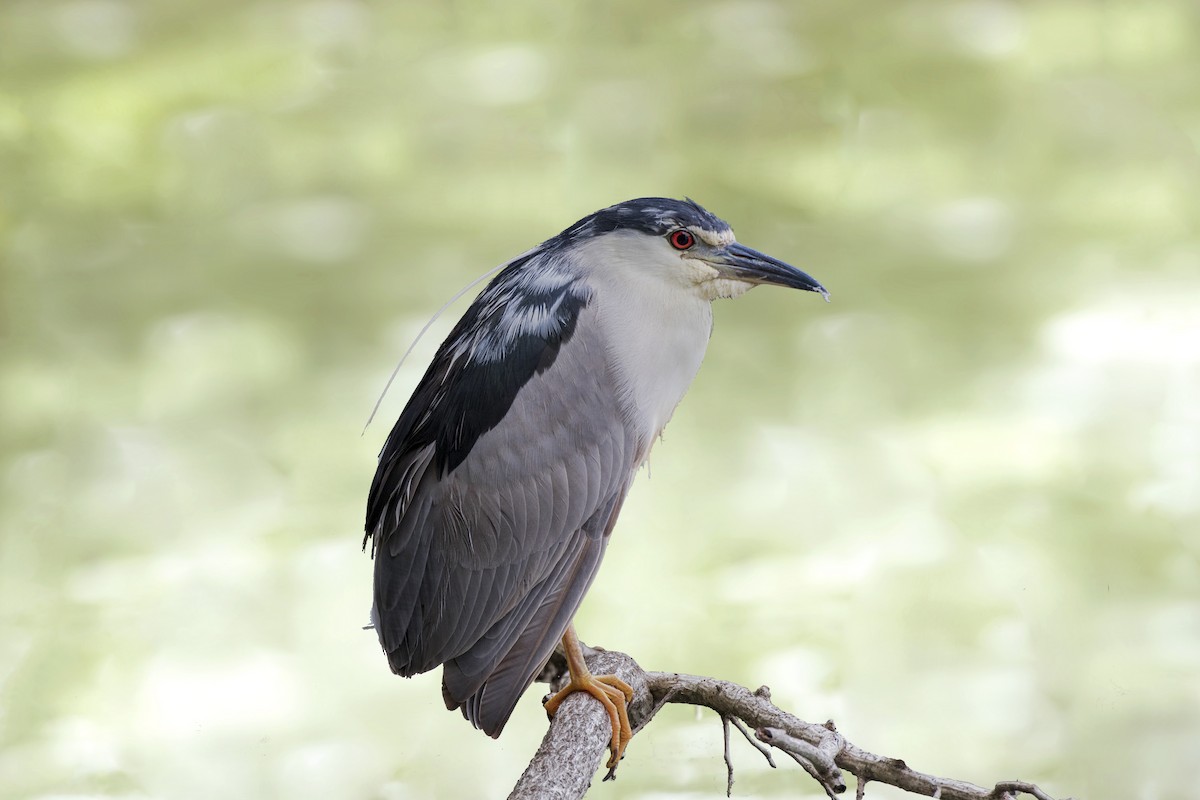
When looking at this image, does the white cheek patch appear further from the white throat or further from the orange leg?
A: the orange leg

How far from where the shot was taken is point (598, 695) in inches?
83.5

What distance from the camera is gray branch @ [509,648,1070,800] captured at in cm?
187

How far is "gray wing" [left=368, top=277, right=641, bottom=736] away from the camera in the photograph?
1916mm

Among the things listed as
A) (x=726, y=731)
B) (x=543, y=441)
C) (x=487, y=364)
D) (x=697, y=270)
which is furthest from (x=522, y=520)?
(x=726, y=731)

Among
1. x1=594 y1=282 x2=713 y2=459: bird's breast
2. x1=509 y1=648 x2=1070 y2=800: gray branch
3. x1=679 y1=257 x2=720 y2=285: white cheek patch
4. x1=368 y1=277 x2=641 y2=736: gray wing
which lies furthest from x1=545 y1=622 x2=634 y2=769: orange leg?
x1=679 y1=257 x2=720 y2=285: white cheek patch

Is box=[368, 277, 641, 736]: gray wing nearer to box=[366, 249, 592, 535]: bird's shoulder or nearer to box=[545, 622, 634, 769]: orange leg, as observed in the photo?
box=[366, 249, 592, 535]: bird's shoulder

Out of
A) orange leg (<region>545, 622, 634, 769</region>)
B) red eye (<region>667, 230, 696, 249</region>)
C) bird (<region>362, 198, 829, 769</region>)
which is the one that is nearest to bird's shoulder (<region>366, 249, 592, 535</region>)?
bird (<region>362, 198, 829, 769</region>)

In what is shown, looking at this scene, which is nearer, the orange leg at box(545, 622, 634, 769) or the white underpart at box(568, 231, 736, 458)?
the white underpart at box(568, 231, 736, 458)

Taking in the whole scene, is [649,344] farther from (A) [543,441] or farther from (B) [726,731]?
(B) [726,731]

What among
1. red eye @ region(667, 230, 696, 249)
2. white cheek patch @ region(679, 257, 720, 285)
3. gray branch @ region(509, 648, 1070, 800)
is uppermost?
red eye @ region(667, 230, 696, 249)

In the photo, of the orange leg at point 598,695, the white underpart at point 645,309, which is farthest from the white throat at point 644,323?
the orange leg at point 598,695

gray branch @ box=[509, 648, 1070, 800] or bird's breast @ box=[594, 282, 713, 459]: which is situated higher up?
bird's breast @ box=[594, 282, 713, 459]

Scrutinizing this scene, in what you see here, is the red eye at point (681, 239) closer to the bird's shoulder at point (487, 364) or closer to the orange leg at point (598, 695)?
the bird's shoulder at point (487, 364)

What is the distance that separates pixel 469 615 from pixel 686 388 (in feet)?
1.87
